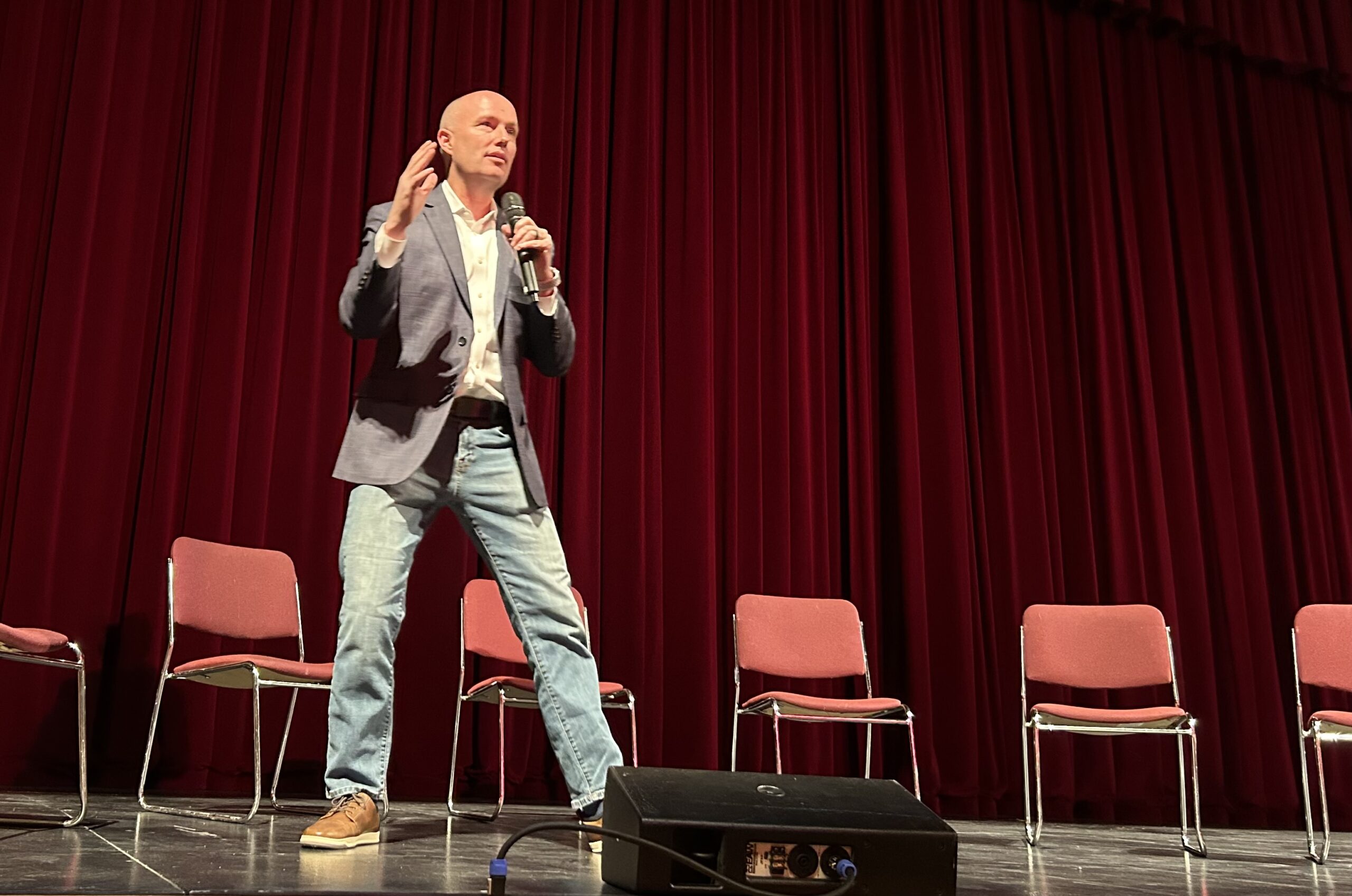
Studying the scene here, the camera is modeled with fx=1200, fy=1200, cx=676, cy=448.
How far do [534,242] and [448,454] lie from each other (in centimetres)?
A: 45

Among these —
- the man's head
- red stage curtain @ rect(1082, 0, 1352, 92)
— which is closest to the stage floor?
the man's head

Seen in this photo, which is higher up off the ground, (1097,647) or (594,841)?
(1097,647)

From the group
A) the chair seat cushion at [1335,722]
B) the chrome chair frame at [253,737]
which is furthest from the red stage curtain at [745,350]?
the chair seat cushion at [1335,722]

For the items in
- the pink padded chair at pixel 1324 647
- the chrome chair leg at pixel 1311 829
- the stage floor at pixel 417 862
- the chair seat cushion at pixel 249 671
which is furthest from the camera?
the pink padded chair at pixel 1324 647

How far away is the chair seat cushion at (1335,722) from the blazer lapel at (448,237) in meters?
2.78

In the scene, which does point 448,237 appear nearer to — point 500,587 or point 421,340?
point 421,340

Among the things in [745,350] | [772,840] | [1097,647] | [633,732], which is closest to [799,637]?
[633,732]

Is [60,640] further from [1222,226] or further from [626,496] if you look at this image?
[1222,226]

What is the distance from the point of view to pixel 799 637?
4.41 m

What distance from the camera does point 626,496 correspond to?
4.69 m

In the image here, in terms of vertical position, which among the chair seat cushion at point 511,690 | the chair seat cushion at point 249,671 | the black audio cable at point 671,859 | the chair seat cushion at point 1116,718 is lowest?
the black audio cable at point 671,859

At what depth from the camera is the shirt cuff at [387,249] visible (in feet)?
7.32

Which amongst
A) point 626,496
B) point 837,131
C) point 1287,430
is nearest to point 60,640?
point 626,496

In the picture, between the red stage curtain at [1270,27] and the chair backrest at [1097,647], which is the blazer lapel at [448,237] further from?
the red stage curtain at [1270,27]
